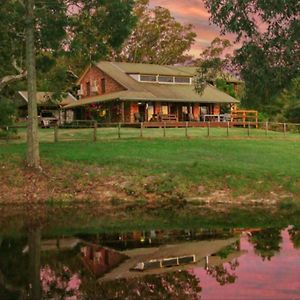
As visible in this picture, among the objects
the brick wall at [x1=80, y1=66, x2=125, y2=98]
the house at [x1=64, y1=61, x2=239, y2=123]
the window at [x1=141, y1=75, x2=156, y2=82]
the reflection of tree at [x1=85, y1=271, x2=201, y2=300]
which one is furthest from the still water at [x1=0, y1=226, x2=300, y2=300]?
the window at [x1=141, y1=75, x2=156, y2=82]

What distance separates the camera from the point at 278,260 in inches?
471

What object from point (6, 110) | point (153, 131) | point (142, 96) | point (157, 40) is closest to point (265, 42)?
point (6, 110)

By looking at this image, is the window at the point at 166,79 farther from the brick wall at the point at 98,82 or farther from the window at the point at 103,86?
the window at the point at 103,86

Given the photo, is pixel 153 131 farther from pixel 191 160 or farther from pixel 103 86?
pixel 103 86

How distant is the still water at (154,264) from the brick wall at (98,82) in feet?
134

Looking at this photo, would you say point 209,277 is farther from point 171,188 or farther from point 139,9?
point 139,9

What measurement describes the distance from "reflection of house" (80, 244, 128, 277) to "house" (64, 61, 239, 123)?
37411 millimetres

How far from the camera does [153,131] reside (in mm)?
42594

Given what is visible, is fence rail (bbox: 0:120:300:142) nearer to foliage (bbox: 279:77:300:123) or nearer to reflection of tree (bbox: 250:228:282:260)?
foliage (bbox: 279:77:300:123)

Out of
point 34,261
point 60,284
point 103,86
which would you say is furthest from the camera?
point 103,86

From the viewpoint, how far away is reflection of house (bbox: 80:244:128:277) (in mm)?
11298

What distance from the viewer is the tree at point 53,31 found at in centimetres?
2336

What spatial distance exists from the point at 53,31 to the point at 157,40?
63874mm

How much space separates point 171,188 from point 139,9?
65480 mm
